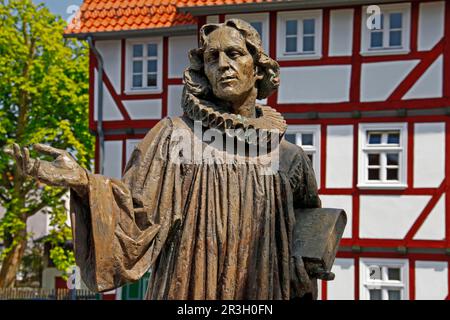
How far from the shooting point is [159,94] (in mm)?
23016

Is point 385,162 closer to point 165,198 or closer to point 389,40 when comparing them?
point 389,40

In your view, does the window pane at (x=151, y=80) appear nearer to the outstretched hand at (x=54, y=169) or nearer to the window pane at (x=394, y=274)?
the window pane at (x=394, y=274)

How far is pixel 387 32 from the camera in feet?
66.7

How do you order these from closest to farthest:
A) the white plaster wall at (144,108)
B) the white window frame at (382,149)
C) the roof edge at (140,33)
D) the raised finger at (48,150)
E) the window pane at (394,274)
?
1. the raised finger at (48,150)
2. the white window frame at (382,149)
3. the window pane at (394,274)
4. the roof edge at (140,33)
5. the white plaster wall at (144,108)

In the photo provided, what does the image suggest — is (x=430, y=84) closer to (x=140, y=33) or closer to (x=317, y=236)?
(x=140, y=33)

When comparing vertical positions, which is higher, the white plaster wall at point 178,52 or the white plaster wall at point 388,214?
the white plaster wall at point 178,52

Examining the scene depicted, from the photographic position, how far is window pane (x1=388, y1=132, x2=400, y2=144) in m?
20.2

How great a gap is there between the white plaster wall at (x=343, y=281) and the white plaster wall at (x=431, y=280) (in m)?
1.29

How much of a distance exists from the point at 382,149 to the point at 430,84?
5.10 feet

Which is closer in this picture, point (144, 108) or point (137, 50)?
point (144, 108)

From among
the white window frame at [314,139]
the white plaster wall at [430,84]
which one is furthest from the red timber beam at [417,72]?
the white window frame at [314,139]

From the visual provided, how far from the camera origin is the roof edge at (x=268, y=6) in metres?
20.2

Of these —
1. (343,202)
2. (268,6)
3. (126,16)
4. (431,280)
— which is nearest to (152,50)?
(126,16)
